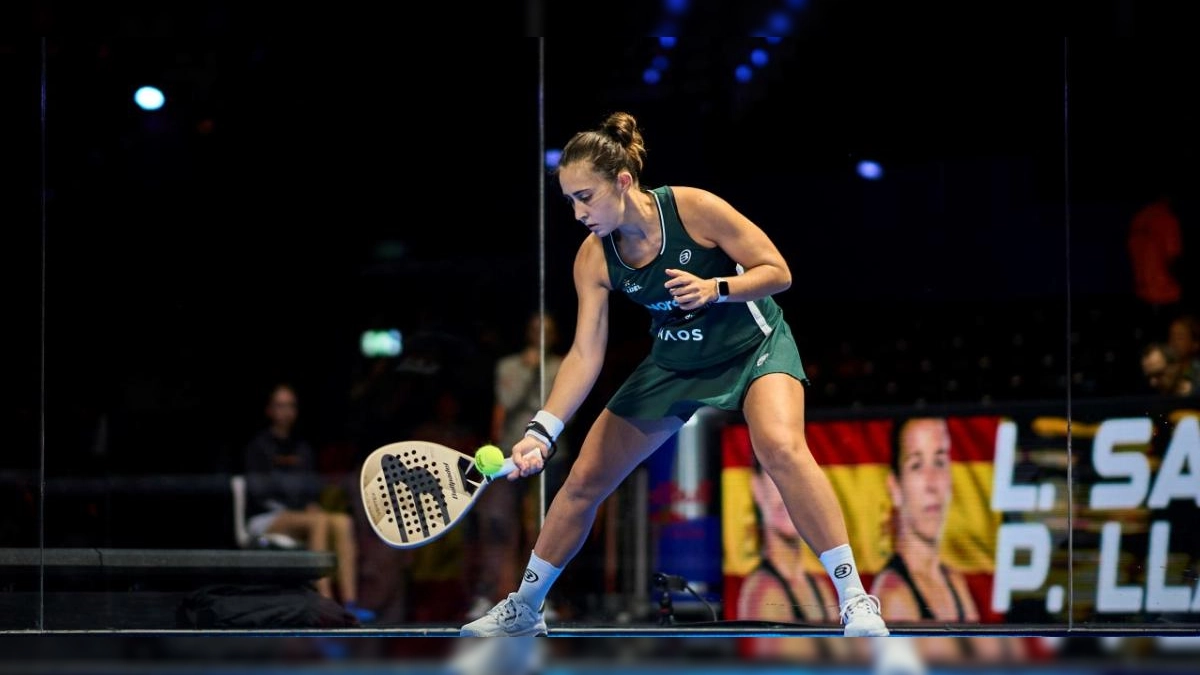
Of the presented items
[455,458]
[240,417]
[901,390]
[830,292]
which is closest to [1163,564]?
[901,390]

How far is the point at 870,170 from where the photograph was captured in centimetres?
597

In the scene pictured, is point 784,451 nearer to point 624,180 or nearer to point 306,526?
point 624,180

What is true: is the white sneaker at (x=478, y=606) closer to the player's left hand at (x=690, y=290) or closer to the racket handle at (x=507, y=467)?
the racket handle at (x=507, y=467)

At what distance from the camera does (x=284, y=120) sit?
6.47 meters

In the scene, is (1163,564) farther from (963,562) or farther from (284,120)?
(284,120)

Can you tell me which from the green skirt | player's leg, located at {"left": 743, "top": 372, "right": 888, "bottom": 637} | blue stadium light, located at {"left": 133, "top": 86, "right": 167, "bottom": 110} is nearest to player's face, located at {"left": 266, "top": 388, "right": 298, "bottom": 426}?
blue stadium light, located at {"left": 133, "top": 86, "right": 167, "bottom": 110}

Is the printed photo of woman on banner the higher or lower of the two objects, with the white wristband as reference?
lower

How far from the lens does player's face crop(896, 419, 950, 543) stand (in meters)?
6.19

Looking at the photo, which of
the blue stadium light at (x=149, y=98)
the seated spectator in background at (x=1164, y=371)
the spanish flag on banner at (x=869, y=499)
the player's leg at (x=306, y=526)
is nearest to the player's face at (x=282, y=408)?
the player's leg at (x=306, y=526)

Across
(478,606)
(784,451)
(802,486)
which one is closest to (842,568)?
(802,486)

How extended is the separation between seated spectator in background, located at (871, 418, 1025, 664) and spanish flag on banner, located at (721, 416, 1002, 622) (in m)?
0.03

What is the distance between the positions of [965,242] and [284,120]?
2.73 meters

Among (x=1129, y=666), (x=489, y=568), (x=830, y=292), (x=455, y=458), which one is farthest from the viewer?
(x=489, y=568)

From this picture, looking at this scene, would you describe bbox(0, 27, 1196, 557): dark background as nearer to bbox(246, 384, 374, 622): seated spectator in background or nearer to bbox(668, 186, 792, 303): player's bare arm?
bbox(246, 384, 374, 622): seated spectator in background
